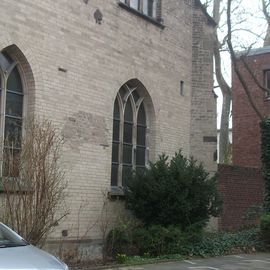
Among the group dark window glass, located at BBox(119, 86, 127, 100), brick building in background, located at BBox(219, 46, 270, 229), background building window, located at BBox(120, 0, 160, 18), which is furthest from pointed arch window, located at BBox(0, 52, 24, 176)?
brick building in background, located at BBox(219, 46, 270, 229)

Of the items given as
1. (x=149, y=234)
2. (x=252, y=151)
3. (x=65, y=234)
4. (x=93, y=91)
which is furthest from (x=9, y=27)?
(x=252, y=151)

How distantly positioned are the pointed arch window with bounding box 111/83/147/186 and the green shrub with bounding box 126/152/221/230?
82 centimetres

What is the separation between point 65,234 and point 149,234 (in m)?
2.05

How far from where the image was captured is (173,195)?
14.5 metres

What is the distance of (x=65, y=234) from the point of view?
14.0 m

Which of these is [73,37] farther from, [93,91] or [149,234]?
[149,234]

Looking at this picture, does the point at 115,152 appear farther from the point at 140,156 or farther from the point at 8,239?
the point at 8,239

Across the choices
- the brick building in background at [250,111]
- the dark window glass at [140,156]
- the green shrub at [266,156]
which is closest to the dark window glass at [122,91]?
the dark window glass at [140,156]

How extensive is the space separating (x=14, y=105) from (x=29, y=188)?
2.56 metres

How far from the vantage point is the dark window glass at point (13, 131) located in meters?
12.8

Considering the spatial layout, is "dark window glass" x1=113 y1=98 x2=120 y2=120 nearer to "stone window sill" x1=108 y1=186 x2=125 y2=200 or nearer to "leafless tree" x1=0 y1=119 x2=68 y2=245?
"stone window sill" x1=108 y1=186 x2=125 y2=200

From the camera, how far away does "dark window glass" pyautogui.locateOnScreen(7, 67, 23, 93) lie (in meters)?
13.5

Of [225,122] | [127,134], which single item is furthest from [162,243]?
[225,122]

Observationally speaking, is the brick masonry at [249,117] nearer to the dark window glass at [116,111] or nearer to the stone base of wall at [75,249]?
the dark window glass at [116,111]
